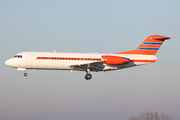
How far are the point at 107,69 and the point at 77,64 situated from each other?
5.15 m

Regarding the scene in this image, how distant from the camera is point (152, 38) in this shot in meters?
55.2

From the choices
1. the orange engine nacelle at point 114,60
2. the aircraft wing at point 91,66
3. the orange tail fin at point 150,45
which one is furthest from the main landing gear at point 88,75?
the orange tail fin at point 150,45

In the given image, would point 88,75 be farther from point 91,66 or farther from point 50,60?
point 50,60

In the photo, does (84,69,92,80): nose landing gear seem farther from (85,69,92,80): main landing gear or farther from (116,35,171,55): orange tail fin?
(116,35,171,55): orange tail fin

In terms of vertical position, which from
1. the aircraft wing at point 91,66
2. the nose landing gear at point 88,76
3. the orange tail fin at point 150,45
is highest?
the orange tail fin at point 150,45

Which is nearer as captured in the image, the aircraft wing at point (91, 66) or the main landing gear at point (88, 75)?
the aircraft wing at point (91, 66)

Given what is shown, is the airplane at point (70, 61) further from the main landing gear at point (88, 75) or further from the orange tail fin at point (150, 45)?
the orange tail fin at point (150, 45)

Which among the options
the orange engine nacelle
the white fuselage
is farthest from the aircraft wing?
the orange engine nacelle

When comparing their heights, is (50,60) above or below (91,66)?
above

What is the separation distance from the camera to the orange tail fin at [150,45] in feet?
179

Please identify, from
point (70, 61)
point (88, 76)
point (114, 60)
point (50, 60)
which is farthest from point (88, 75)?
point (50, 60)

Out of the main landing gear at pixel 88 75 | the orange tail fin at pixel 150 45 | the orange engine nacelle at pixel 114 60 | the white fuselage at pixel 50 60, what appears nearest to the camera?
the white fuselage at pixel 50 60

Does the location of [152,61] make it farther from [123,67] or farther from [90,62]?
[90,62]

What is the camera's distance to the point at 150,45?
5506cm
